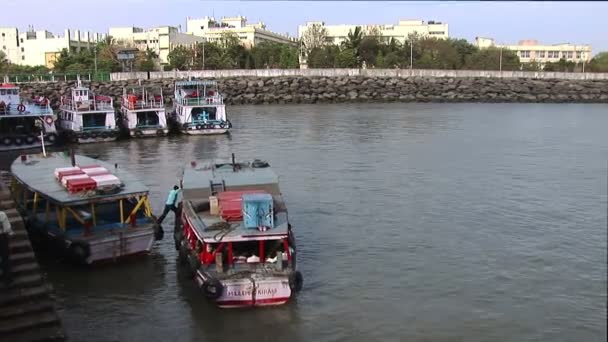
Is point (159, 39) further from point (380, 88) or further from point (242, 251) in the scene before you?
point (242, 251)

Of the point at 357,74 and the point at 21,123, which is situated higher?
the point at 357,74

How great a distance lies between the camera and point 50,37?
418 ft

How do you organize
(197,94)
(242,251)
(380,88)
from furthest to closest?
(380,88) < (197,94) < (242,251)

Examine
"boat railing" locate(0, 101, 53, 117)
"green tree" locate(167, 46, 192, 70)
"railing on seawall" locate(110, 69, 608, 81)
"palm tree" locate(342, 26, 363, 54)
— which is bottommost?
"boat railing" locate(0, 101, 53, 117)

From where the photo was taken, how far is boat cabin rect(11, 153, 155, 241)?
1355 cm

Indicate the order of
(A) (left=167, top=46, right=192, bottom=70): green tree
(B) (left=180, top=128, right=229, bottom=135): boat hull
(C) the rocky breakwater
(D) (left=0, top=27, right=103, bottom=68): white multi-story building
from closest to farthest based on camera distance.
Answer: (B) (left=180, top=128, right=229, bottom=135): boat hull
(C) the rocky breakwater
(A) (left=167, top=46, right=192, bottom=70): green tree
(D) (left=0, top=27, right=103, bottom=68): white multi-story building

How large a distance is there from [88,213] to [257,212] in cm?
491

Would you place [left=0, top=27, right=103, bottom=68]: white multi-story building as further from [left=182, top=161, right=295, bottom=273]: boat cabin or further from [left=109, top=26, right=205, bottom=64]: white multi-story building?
[left=182, top=161, right=295, bottom=273]: boat cabin

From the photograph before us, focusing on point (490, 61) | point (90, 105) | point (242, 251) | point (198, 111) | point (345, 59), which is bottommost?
point (242, 251)

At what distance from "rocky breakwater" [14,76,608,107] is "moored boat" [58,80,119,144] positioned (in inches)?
989

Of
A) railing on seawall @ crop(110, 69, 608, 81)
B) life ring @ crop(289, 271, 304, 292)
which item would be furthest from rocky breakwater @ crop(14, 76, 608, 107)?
life ring @ crop(289, 271, 304, 292)

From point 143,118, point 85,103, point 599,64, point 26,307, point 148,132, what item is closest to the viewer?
point 26,307

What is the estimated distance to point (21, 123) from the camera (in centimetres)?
3453

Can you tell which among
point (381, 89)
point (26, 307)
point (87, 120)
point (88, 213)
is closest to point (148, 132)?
point (87, 120)
